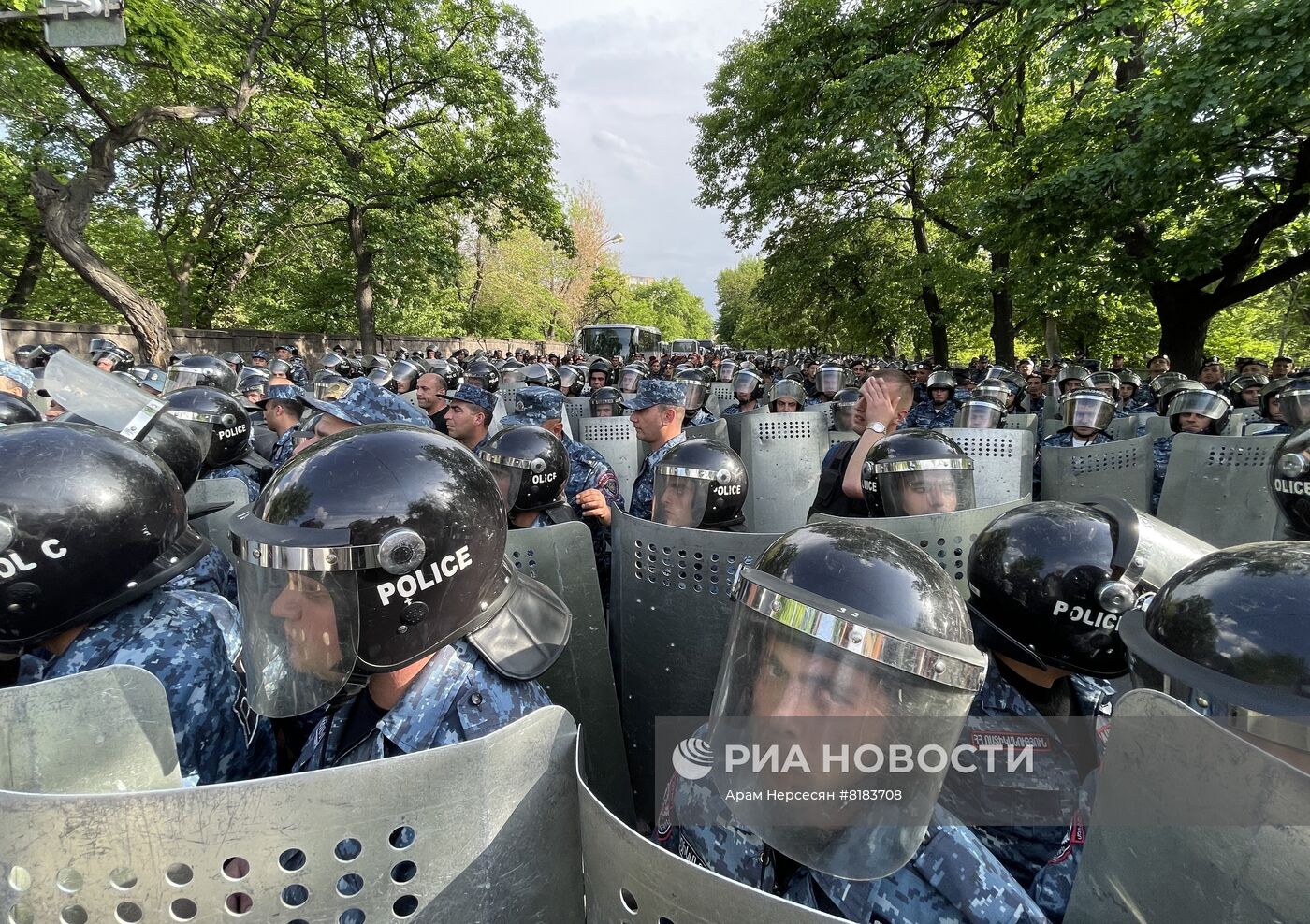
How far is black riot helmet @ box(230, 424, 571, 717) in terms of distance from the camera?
5.05 feet

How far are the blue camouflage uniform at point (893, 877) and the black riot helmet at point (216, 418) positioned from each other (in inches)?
166

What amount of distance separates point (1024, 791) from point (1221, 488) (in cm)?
494

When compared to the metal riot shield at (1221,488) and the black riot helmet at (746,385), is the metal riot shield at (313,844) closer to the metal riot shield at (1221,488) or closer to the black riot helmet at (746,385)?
the metal riot shield at (1221,488)

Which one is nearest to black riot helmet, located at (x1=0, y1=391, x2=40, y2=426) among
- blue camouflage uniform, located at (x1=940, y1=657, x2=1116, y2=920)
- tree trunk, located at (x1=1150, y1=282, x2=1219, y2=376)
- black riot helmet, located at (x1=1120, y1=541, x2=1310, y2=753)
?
blue camouflage uniform, located at (x1=940, y1=657, x2=1116, y2=920)

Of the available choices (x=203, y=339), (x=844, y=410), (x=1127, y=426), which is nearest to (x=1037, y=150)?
(x=1127, y=426)

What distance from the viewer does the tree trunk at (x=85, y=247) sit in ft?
40.7

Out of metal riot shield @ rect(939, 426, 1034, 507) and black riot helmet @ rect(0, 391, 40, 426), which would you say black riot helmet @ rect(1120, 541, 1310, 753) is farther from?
black riot helmet @ rect(0, 391, 40, 426)

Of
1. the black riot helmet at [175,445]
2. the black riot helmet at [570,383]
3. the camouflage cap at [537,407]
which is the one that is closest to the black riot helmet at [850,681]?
the black riot helmet at [175,445]

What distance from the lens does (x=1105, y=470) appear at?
209 inches

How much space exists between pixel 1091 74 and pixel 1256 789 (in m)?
13.3

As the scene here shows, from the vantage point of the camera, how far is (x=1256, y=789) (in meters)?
0.90

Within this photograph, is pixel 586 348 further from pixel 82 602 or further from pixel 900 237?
pixel 82 602

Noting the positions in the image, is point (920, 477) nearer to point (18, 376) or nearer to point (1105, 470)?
point (1105, 470)

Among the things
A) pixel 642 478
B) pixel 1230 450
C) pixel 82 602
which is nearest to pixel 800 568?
pixel 82 602
